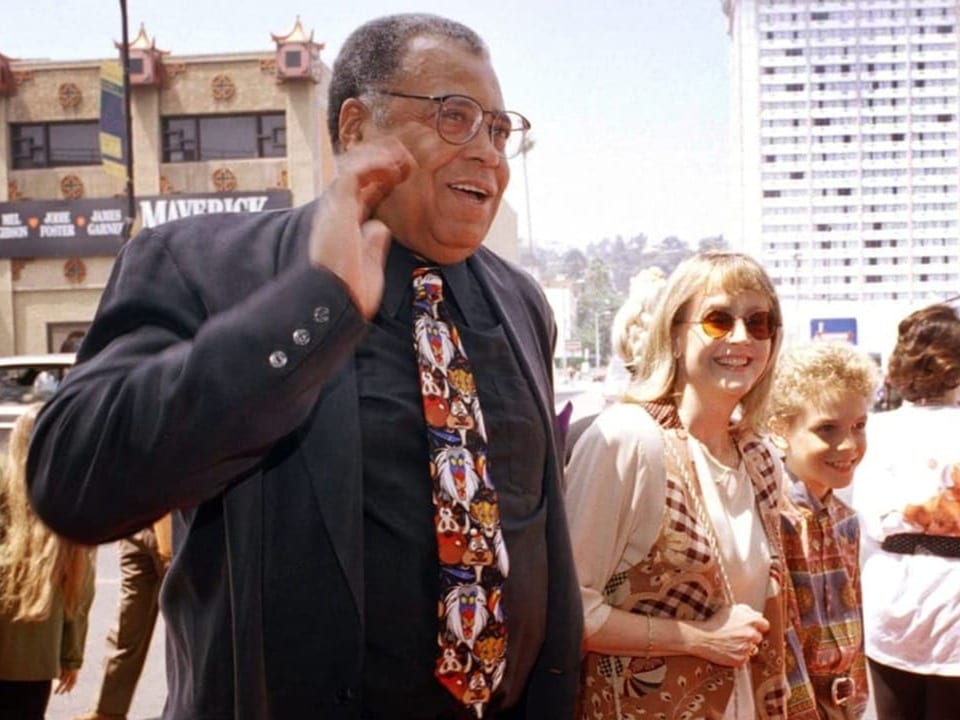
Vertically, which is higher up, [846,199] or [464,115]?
[846,199]

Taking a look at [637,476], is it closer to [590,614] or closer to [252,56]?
[590,614]

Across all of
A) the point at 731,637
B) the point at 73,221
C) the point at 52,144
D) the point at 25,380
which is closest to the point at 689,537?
the point at 731,637

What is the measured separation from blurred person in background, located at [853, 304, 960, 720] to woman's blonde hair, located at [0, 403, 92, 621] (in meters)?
2.69

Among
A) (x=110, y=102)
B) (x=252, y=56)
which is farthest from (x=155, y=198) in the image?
(x=110, y=102)

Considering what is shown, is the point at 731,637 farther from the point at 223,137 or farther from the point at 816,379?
the point at 223,137

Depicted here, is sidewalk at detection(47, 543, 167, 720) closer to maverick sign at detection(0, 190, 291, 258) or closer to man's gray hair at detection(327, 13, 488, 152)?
man's gray hair at detection(327, 13, 488, 152)

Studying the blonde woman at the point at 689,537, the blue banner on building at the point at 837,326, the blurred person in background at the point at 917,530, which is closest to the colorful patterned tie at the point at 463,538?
the blonde woman at the point at 689,537

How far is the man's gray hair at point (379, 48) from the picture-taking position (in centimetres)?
167

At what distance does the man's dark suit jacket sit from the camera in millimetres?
1157

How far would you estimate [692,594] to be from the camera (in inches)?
91.0

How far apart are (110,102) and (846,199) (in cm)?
4218

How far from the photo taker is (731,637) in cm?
225

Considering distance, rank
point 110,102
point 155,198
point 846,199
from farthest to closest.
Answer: point 846,199
point 155,198
point 110,102

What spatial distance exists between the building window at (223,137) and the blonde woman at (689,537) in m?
26.3
